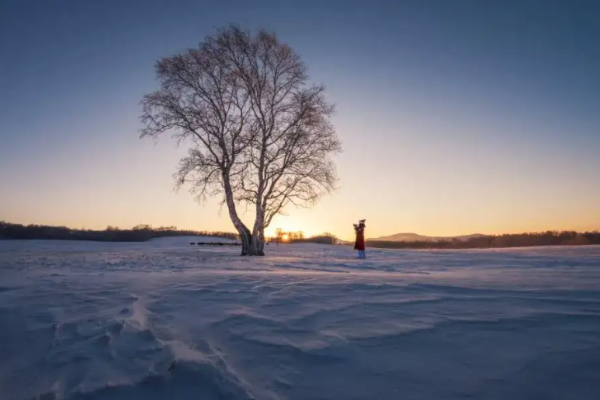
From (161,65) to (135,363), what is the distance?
15777mm

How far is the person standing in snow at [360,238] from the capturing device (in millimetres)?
15141

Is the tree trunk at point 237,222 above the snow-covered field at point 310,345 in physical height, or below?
above

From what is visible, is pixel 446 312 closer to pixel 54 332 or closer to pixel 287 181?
pixel 54 332

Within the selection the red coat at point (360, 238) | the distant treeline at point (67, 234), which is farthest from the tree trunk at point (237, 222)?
the distant treeline at point (67, 234)

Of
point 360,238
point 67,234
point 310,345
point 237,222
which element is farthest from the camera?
point 67,234

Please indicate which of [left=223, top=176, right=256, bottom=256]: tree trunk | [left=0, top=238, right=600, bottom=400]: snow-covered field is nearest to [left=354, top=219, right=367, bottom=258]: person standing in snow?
[left=223, top=176, right=256, bottom=256]: tree trunk

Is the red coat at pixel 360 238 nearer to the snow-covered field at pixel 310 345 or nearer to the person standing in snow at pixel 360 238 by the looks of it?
the person standing in snow at pixel 360 238

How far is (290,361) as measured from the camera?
212 centimetres

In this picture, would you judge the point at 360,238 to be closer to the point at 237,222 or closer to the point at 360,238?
the point at 360,238

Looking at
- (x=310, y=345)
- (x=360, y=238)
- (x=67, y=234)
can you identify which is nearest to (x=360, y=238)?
(x=360, y=238)

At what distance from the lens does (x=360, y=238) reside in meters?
15.2

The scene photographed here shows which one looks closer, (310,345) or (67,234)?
(310,345)

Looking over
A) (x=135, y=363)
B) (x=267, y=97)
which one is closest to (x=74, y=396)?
(x=135, y=363)

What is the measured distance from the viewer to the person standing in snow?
15141 mm
